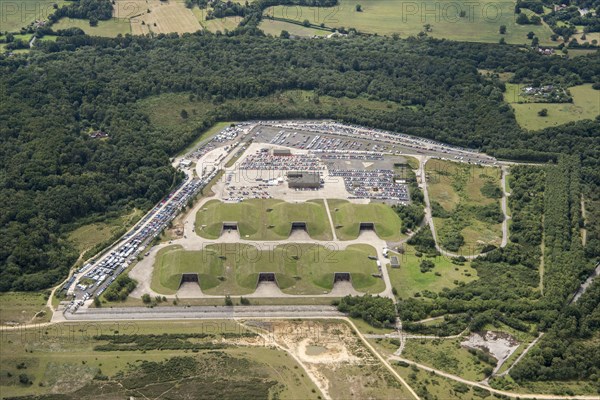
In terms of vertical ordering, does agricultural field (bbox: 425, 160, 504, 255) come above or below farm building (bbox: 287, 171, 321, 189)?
below

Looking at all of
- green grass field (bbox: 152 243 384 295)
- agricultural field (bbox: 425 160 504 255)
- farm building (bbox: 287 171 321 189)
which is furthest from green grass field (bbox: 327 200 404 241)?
agricultural field (bbox: 425 160 504 255)

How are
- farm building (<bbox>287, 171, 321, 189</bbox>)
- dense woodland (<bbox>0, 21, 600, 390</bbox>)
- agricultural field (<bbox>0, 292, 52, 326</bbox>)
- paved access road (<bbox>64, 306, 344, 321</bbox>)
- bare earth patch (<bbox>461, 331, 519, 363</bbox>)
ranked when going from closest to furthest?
bare earth patch (<bbox>461, 331, 519, 363</bbox>)
agricultural field (<bbox>0, 292, 52, 326</bbox>)
paved access road (<bbox>64, 306, 344, 321</bbox>)
dense woodland (<bbox>0, 21, 600, 390</bbox>)
farm building (<bbox>287, 171, 321, 189</bbox>)

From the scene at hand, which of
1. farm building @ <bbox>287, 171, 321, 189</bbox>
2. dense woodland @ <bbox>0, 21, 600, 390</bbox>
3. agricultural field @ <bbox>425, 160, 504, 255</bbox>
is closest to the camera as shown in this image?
dense woodland @ <bbox>0, 21, 600, 390</bbox>

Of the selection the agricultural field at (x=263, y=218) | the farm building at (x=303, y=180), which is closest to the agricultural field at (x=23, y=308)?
the agricultural field at (x=263, y=218)

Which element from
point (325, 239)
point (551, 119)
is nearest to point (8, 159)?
point (325, 239)

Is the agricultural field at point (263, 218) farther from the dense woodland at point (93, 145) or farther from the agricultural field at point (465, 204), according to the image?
the agricultural field at point (465, 204)

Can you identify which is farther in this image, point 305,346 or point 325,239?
point 325,239

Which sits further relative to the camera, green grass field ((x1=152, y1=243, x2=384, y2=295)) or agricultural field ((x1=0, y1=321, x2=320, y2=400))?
green grass field ((x1=152, y1=243, x2=384, y2=295))

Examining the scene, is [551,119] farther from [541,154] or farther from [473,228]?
[473,228]

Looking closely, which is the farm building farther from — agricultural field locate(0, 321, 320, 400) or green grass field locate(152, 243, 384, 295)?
agricultural field locate(0, 321, 320, 400)
